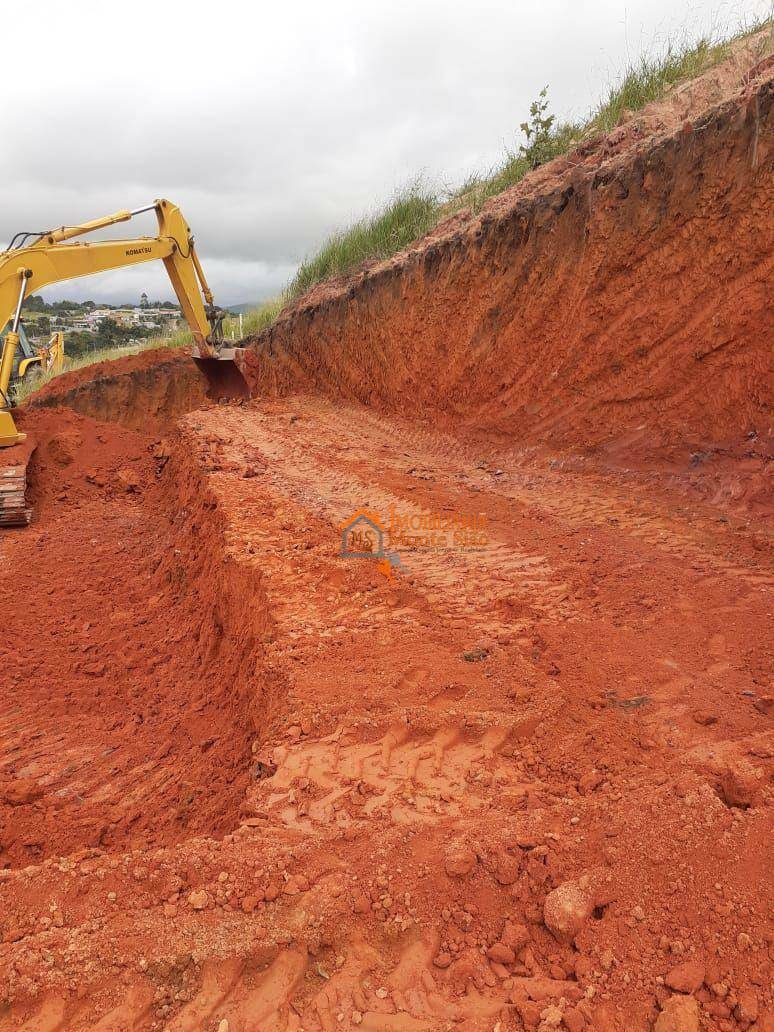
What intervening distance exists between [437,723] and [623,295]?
554cm

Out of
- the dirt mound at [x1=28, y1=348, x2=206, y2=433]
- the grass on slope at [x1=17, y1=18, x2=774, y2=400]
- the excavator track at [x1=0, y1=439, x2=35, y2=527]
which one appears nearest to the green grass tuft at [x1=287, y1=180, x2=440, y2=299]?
the grass on slope at [x1=17, y1=18, x2=774, y2=400]

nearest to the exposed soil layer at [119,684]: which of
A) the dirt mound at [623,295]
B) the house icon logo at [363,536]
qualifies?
the house icon logo at [363,536]

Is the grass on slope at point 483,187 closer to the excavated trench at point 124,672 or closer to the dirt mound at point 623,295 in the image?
the dirt mound at point 623,295

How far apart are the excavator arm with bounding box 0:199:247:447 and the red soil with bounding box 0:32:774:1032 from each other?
2.47 metres

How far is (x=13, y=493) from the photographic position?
281 inches

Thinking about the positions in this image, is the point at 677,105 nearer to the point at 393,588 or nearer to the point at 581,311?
the point at 581,311

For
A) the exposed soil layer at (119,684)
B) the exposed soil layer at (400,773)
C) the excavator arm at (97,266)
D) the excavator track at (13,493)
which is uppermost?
the excavator arm at (97,266)

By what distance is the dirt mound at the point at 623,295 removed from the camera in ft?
18.0

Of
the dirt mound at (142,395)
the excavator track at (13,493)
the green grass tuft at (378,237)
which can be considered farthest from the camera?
the dirt mound at (142,395)

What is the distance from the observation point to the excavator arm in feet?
25.6

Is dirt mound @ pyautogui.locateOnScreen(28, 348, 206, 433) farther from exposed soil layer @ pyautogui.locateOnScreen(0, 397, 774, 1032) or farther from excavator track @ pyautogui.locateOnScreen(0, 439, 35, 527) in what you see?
exposed soil layer @ pyautogui.locateOnScreen(0, 397, 774, 1032)

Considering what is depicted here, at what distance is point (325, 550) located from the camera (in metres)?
4.73

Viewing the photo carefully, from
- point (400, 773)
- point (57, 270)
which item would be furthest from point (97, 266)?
point (400, 773)

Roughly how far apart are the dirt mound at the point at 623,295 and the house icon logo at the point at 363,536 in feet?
8.81
